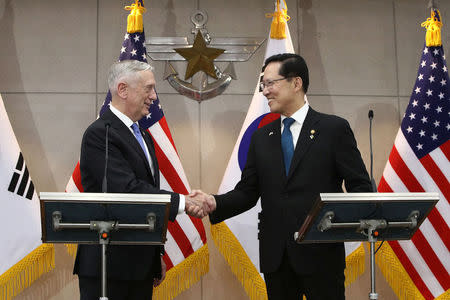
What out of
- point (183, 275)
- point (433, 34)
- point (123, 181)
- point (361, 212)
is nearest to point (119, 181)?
point (123, 181)

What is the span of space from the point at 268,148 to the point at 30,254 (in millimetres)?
1685

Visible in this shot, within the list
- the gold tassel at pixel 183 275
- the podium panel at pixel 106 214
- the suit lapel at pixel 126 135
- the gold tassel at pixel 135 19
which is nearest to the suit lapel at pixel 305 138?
the suit lapel at pixel 126 135

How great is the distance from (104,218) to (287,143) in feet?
3.35

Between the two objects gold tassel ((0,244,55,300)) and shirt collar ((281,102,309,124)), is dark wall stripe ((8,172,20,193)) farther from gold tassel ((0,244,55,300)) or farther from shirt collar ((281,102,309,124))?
shirt collar ((281,102,309,124))

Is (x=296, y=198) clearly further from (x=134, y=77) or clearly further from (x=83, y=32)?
(x=83, y=32)

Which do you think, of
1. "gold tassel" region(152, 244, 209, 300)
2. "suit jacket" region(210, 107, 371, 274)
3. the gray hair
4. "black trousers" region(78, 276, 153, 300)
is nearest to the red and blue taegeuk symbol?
"gold tassel" region(152, 244, 209, 300)

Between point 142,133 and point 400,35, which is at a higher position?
point 400,35

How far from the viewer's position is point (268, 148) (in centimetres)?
294

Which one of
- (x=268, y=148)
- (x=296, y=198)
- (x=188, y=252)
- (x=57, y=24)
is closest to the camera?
(x=296, y=198)

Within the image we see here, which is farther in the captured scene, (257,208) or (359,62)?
(359,62)

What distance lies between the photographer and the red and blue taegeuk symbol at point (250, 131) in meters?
4.00

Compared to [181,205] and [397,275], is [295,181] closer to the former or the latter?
[181,205]

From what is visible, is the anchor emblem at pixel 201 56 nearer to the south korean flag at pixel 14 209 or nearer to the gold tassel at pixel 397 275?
the south korean flag at pixel 14 209

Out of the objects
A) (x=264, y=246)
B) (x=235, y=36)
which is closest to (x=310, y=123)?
(x=264, y=246)
